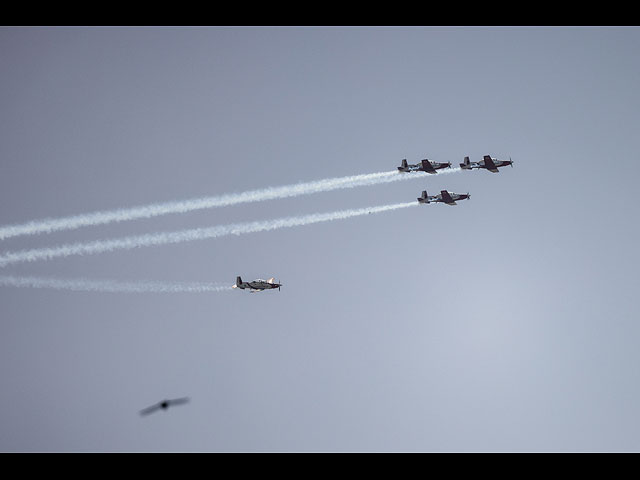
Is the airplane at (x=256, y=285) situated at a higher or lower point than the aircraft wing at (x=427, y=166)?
lower

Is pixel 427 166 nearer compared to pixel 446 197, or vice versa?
pixel 427 166

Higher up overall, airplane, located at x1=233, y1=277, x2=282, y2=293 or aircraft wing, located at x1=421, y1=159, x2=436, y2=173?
aircraft wing, located at x1=421, y1=159, x2=436, y2=173

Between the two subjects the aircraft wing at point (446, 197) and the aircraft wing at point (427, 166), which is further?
the aircraft wing at point (446, 197)

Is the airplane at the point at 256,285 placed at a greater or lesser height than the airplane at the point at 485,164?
lesser

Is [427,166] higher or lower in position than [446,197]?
higher

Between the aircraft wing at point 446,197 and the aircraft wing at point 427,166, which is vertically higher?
the aircraft wing at point 427,166

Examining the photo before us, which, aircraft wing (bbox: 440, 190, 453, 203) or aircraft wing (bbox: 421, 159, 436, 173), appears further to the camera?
aircraft wing (bbox: 440, 190, 453, 203)

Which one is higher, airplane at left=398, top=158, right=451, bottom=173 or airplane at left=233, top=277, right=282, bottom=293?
airplane at left=398, top=158, right=451, bottom=173
